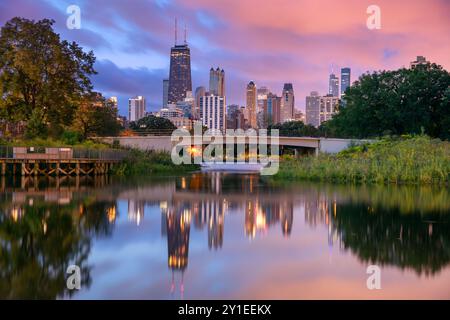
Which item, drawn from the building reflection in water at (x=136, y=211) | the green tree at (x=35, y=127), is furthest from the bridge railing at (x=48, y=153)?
the building reflection in water at (x=136, y=211)

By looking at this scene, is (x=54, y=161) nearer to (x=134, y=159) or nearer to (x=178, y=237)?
(x=134, y=159)

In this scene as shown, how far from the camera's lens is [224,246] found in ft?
41.6

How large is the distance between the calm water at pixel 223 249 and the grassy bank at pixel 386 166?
14.4m

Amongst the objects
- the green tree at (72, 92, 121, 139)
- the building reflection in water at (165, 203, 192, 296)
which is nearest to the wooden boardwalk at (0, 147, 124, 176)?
the green tree at (72, 92, 121, 139)

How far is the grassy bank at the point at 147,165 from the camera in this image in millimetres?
50850

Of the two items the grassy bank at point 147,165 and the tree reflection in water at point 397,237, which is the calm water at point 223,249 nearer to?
the tree reflection in water at point 397,237

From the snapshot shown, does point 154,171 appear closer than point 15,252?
No

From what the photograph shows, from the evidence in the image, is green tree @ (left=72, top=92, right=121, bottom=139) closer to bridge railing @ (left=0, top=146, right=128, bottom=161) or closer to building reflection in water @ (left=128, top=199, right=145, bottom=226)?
bridge railing @ (left=0, top=146, right=128, bottom=161)

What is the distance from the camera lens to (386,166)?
3772cm

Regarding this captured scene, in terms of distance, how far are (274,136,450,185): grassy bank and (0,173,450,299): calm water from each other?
14433mm
